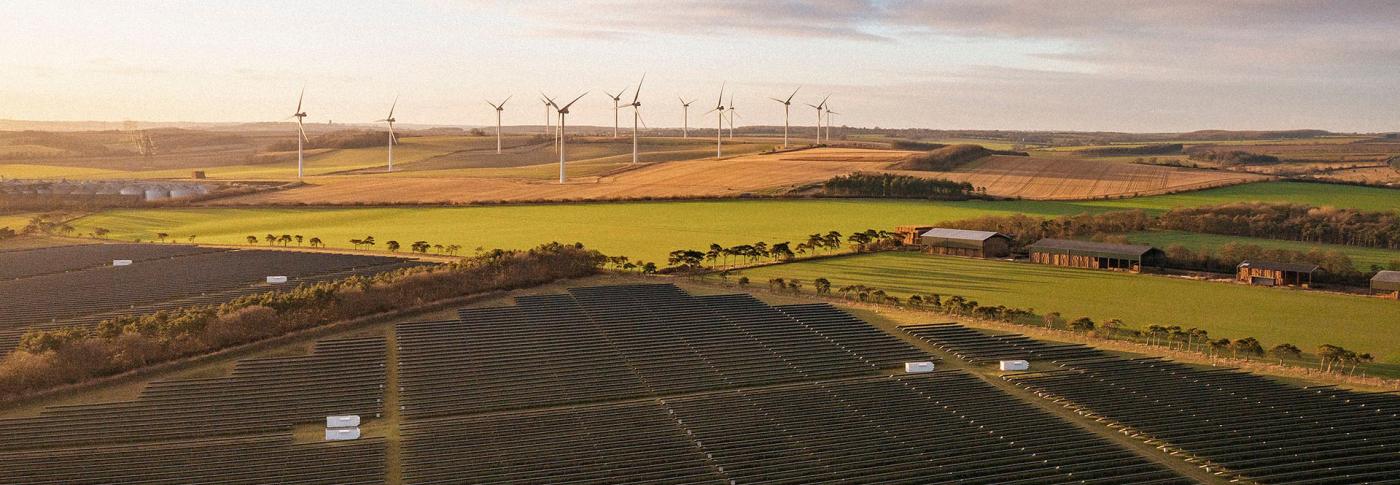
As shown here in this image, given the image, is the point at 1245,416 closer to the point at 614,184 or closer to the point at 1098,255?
the point at 1098,255

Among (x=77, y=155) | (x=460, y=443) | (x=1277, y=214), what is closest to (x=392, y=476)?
(x=460, y=443)

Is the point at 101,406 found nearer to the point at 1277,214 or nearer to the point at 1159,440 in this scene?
the point at 1159,440

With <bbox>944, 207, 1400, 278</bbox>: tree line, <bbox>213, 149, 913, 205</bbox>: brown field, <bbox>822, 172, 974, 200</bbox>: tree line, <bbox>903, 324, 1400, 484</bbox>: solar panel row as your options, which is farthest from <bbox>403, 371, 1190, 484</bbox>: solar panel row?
<bbox>213, 149, 913, 205</bbox>: brown field

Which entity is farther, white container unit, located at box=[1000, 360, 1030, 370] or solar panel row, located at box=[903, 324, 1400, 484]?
white container unit, located at box=[1000, 360, 1030, 370]

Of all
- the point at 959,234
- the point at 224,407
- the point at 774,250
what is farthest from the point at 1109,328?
the point at 224,407

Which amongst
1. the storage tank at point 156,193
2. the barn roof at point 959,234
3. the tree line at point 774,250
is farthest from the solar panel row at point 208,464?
the storage tank at point 156,193

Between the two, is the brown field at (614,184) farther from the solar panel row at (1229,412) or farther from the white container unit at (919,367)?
the solar panel row at (1229,412)

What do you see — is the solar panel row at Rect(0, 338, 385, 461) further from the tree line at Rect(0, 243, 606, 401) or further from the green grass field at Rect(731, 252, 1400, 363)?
the green grass field at Rect(731, 252, 1400, 363)
